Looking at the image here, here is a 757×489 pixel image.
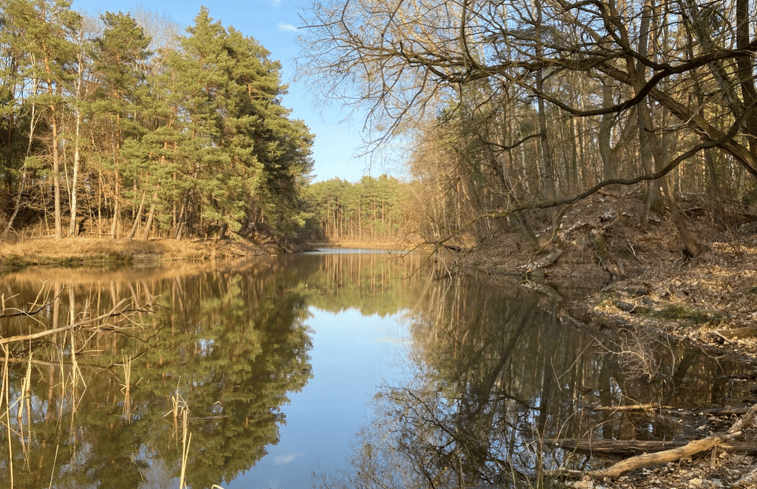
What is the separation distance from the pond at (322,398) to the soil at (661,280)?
2.45ft

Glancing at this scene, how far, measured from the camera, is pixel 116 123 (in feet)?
90.1

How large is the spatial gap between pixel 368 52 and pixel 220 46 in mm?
27939

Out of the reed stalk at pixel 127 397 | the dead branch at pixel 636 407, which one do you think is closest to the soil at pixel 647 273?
the dead branch at pixel 636 407

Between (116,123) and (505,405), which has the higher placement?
(116,123)

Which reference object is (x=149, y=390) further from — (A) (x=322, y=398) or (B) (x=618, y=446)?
(B) (x=618, y=446)

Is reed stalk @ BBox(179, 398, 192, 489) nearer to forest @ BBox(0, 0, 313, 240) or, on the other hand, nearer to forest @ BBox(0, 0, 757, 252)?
forest @ BBox(0, 0, 757, 252)

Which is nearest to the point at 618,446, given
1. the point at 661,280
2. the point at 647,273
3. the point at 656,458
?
the point at 656,458

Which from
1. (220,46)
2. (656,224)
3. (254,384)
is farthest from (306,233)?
(254,384)

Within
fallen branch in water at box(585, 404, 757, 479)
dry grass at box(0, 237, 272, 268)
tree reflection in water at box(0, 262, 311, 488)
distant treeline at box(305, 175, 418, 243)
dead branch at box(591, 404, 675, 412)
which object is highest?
distant treeline at box(305, 175, 418, 243)

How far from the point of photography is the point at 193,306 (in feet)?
41.4

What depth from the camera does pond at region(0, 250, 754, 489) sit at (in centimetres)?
Result: 406

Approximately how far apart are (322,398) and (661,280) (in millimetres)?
9292

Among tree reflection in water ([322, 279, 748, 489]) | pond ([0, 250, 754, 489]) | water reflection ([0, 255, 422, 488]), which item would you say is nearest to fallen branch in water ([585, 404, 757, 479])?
tree reflection in water ([322, 279, 748, 489])

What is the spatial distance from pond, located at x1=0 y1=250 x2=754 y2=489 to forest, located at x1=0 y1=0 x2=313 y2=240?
1846cm
